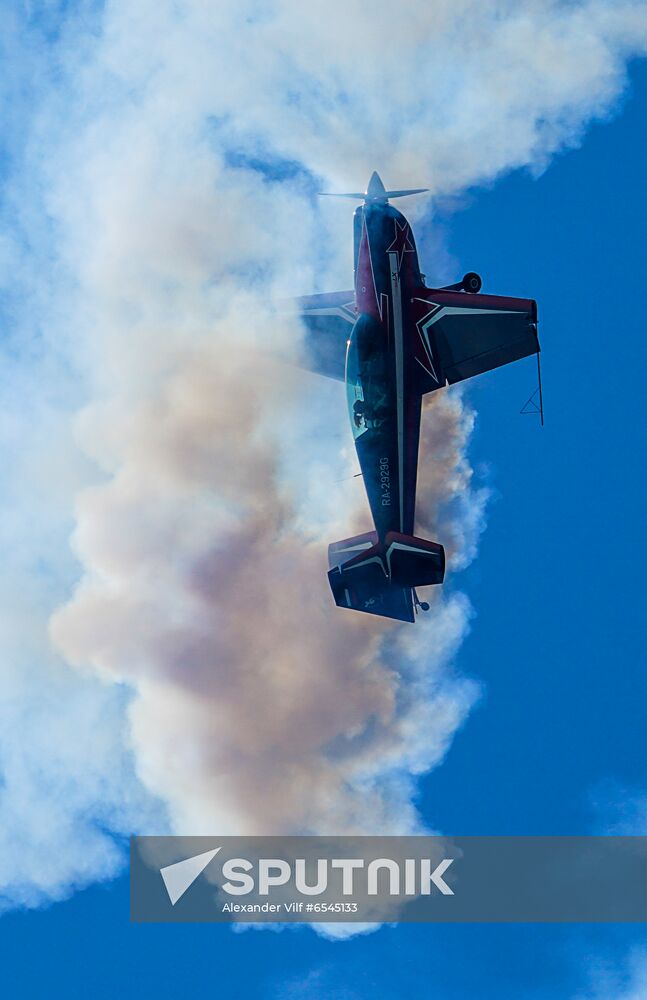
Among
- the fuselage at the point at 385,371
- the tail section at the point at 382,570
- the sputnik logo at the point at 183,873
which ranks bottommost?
the sputnik logo at the point at 183,873

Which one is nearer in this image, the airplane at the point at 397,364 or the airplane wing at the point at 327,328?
the airplane at the point at 397,364

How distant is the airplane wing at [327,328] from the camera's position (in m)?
52.7

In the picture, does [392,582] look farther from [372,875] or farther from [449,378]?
[372,875]

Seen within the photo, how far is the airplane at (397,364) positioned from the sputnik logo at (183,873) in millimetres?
12707

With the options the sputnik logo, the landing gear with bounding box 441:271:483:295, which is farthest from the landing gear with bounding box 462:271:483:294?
the sputnik logo

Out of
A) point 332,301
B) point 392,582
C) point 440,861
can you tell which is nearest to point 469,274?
point 332,301

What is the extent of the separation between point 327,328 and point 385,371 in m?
5.36

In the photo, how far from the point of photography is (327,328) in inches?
2083

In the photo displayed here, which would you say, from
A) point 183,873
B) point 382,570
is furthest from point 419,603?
point 183,873

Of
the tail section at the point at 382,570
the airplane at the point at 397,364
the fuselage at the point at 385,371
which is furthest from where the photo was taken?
the fuselage at the point at 385,371

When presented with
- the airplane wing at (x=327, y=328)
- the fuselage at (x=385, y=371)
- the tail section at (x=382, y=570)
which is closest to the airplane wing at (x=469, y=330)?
the fuselage at (x=385, y=371)

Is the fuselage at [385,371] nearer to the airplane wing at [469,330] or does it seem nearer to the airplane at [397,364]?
the airplane at [397,364]

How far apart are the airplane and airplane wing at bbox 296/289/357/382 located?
137 centimetres

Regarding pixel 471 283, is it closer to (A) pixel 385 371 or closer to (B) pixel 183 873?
(A) pixel 385 371
